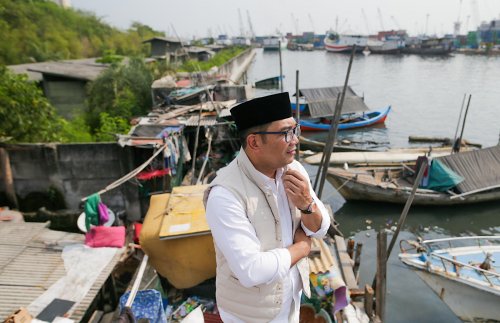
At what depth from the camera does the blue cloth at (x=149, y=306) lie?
4.89 meters

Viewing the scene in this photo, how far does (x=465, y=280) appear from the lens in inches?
288

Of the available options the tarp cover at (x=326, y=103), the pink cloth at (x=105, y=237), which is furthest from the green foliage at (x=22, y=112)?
the tarp cover at (x=326, y=103)

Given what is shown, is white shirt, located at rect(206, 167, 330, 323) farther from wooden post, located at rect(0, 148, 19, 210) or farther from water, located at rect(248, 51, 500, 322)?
wooden post, located at rect(0, 148, 19, 210)

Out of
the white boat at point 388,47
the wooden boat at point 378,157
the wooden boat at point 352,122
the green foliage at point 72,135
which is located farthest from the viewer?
the white boat at point 388,47

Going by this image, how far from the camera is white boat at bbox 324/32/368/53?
87.1m

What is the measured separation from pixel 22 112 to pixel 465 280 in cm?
1310

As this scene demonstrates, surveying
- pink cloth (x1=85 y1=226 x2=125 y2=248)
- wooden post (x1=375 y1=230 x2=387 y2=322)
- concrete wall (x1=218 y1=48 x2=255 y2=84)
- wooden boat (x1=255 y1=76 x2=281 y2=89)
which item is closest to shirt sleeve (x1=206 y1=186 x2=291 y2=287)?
wooden post (x1=375 y1=230 x2=387 y2=322)

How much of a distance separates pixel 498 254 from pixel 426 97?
31991mm

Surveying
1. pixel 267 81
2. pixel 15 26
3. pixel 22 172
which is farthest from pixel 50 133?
pixel 267 81

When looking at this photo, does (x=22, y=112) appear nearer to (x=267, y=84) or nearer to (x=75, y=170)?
(x=75, y=170)

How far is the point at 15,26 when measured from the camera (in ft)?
94.2

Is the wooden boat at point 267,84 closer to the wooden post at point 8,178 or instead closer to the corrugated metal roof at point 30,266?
the wooden post at point 8,178

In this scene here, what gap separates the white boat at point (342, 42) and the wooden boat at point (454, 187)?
7803cm

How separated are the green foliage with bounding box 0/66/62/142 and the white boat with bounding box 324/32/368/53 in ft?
279
